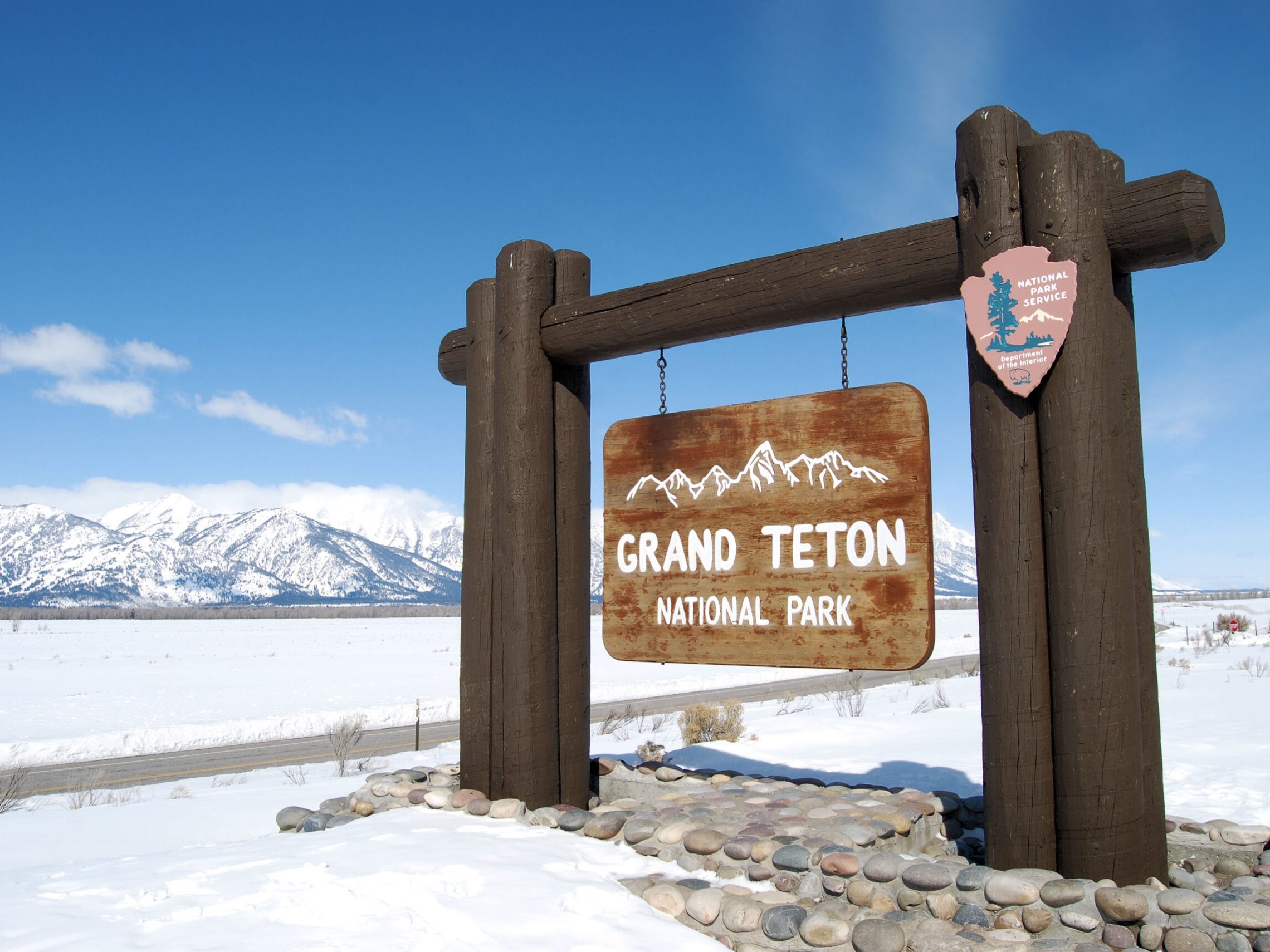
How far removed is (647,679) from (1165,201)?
2376 cm

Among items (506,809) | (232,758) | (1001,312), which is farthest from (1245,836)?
(232,758)

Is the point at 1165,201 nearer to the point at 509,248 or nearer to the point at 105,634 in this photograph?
the point at 509,248

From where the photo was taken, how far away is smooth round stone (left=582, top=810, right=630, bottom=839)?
4.85 m

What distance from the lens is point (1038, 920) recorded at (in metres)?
3.53

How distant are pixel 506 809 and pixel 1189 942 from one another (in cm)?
334

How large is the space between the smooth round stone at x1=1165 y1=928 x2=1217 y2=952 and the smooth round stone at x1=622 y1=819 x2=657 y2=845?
2345 millimetres

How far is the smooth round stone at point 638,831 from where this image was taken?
4719mm

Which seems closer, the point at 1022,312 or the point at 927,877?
the point at 927,877

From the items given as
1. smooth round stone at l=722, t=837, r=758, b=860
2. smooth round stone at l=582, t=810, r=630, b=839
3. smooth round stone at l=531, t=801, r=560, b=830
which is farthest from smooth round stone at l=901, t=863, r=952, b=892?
smooth round stone at l=531, t=801, r=560, b=830

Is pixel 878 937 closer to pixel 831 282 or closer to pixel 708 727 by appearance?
pixel 831 282

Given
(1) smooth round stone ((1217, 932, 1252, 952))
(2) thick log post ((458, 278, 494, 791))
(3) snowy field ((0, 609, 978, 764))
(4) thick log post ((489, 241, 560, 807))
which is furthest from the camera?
(3) snowy field ((0, 609, 978, 764))

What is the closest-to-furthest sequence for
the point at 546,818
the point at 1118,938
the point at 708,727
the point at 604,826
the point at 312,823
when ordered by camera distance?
the point at 1118,938, the point at 604,826, the point at 546,818, the point at 312,823, the point at 708,727

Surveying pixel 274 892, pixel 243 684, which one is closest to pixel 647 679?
pixel 243 684

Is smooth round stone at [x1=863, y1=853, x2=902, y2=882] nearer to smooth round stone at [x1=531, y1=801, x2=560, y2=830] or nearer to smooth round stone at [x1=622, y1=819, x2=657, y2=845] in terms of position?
smooth round stone at [x1=622, y1=819, x2=657, y2=845]
